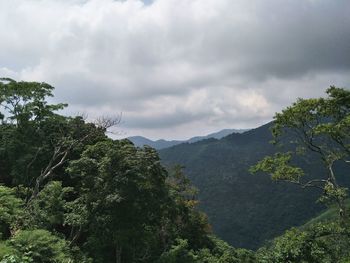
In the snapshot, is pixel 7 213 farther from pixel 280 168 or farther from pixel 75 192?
pixel 280 168

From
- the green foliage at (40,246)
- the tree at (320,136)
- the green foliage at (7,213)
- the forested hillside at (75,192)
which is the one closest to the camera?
the green foliage at (40,246)

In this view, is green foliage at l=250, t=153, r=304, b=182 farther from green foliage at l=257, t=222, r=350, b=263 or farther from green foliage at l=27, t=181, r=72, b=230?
green foliage at l=27, t=181, r=72, b=230

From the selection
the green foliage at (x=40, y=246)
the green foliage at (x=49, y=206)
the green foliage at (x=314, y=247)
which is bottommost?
the green foliage at (x=314, y=247)

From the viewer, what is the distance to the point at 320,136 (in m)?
28.5

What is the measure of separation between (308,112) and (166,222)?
696 inches

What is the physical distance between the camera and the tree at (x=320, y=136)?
86.4 ft

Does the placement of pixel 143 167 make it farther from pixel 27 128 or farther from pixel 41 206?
pixel 27 128

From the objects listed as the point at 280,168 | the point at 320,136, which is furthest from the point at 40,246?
the point at 320,136

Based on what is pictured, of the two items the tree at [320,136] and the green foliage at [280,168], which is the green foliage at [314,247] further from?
the green foliage at [280,168]

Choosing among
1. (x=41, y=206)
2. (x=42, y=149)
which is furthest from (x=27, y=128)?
(x=41, y=206)

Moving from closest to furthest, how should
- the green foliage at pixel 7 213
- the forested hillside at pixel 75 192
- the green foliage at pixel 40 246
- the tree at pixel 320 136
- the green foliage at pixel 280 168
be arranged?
the green foliage at pixel 40 246, the green foliage at pixel 7 213, the forested hillside at pixel 75 192, the tree at pixel 320 136, the green foliage at pixel 280 168

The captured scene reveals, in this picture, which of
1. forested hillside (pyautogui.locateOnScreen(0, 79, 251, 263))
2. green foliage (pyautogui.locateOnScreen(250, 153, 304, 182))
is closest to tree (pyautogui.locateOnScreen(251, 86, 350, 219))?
green foliage (pyautogui.locateOnScreen(250, 153, 304, 182))

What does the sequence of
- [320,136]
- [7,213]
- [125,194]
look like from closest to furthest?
1. [7,213]
2. [125,194]
3. [320,136]

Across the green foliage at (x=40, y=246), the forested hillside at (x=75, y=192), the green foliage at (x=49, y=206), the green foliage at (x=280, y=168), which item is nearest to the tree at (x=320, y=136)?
the green foliage at (x=280, y=168)
